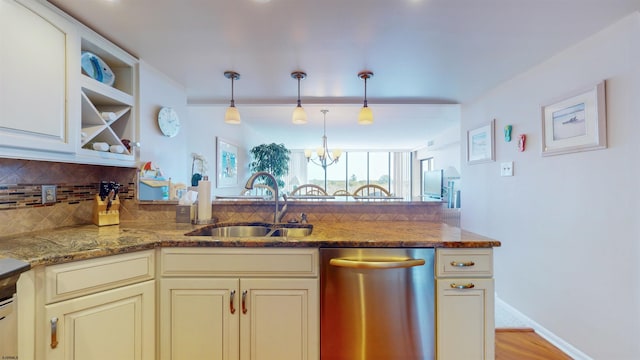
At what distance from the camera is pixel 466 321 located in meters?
1.38

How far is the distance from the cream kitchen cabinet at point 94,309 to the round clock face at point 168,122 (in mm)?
1313

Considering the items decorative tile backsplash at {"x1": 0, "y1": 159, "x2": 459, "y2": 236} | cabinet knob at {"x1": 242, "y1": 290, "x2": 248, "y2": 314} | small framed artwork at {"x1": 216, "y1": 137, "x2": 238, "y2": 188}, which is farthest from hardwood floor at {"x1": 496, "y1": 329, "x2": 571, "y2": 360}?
small framed artwork at {"x1": 216, "y1": 137, "x2": 238, "y2": 188}

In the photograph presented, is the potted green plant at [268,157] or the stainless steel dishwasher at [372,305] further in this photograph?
the potted green plant at [268,157]

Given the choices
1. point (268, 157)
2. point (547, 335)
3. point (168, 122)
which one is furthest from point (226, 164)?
point (547, 335)

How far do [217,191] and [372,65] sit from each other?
2733 mm

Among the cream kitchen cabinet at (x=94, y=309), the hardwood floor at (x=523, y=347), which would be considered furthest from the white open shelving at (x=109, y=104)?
the hardwood floor at (x=523, y=347)

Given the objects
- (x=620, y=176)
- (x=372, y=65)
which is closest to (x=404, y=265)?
(x=620, y=176)

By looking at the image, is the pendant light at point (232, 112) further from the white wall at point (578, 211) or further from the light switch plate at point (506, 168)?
the light switch plate at point (506, 168)

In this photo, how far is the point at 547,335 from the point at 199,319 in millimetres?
2506

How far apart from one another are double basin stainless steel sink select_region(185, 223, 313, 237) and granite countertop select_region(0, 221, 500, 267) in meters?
0.12

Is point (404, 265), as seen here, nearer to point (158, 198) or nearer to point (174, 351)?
point (174, 351)

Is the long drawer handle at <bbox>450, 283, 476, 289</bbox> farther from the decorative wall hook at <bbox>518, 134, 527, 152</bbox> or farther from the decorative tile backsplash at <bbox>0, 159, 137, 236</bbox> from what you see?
the decorative tile backsplash at <bbox>0, 159, 137, 236</bbox>

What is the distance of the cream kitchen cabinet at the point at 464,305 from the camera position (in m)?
1.38

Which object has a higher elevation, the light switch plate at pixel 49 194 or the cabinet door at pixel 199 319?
the light switch plate at pixel 49 194
